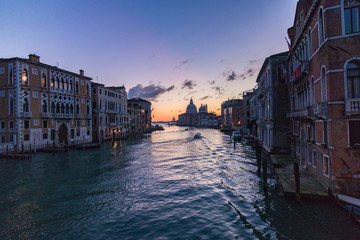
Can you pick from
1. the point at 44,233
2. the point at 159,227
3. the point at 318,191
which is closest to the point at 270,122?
the point at 318,191

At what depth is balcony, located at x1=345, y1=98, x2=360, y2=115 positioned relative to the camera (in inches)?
388

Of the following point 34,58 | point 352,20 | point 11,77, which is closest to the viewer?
point 352,20

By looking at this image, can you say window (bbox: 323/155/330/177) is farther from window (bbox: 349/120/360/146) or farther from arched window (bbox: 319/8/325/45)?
arched window (bbox: 319/8/325/45)

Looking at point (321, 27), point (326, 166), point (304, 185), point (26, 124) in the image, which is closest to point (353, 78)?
point (321, 27)

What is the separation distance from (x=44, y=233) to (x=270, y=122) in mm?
23756

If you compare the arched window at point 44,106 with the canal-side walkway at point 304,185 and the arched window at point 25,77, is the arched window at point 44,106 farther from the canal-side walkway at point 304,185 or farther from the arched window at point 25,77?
the canal-side walkway at point 304,185

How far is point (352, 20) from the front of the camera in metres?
10.3

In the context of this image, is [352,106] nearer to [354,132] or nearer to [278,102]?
Result: [354,132]

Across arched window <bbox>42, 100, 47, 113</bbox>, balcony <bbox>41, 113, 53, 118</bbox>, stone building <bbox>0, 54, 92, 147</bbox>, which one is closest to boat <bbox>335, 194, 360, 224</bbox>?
stone building <bbox>0, 54, 92, 147</bbox>

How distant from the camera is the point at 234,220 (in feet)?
34.3

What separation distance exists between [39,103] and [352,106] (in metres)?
36.0

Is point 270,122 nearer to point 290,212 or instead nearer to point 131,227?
point 290,212

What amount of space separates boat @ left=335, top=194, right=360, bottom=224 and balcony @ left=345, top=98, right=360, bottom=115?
159 inches

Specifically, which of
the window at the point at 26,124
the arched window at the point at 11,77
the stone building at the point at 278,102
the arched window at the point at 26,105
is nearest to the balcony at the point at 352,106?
the stone building at the point at 278,102
